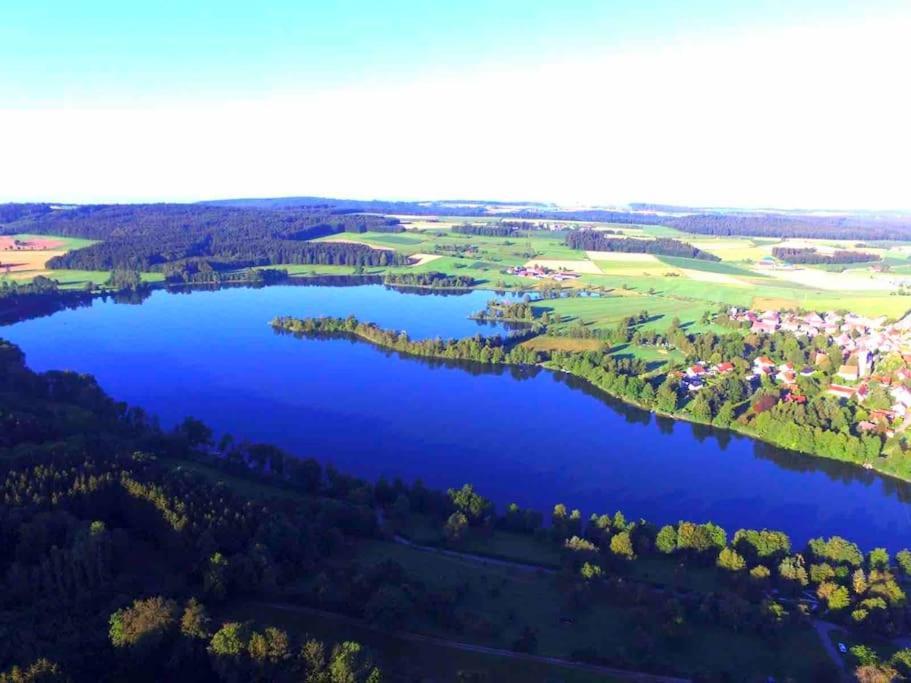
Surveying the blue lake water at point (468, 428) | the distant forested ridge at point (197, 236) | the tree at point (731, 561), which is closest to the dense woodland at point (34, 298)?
the blue lake water at point (468, 428)

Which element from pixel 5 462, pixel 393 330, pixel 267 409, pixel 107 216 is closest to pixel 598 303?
pixel 393 330

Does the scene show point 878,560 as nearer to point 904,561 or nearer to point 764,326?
point 904,561

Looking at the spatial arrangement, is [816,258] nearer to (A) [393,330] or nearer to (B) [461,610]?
(A) [393,330]

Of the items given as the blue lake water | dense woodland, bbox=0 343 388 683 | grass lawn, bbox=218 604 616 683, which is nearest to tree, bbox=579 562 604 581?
grass lawn, bbox=218 604 616 683

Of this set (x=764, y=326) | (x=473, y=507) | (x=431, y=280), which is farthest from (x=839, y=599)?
(x=431, y=280)

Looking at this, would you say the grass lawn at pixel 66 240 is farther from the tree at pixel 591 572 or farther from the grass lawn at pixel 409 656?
A: the tree at pixel 591 572

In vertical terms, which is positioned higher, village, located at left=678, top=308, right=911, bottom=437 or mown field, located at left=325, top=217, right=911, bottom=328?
mown field, located at left=325, top=217, right=911, bottom=328

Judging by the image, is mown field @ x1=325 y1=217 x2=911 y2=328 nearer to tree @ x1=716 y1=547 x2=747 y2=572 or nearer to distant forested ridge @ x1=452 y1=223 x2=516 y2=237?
distant forested ridge @ x1=452 y1=223 x2=516 y2=237
